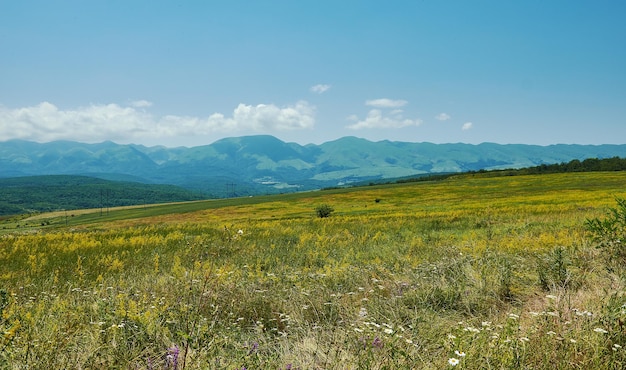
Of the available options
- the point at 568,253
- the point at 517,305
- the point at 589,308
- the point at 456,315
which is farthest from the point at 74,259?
the point at 568,253

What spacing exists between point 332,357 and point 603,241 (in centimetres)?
768

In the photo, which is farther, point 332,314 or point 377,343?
point 332,314

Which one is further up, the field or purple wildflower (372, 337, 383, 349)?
purple wildflower (372, 337, 383, 349)

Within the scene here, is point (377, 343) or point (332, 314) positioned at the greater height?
point (377, 343)

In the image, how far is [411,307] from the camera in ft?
20.0

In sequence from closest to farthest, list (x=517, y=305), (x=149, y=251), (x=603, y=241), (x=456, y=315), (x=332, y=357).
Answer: (x=332, y=357) < (x=456, y=315) < (x=517, y=305) < (x=603, y=241) < (x=149, y=251)

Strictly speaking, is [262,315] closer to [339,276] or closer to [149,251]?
[339,276]

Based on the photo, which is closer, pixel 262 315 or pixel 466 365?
pixel 466 365

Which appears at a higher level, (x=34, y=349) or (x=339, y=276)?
(x=34, y=349)

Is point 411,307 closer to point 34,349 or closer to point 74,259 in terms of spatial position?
point 34,349

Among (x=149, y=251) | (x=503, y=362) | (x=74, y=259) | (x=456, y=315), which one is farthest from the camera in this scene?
(x=149, y=251)

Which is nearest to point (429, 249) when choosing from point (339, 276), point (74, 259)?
point (339, 276)

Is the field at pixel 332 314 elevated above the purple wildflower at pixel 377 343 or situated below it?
below

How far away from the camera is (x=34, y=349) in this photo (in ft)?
12.6
